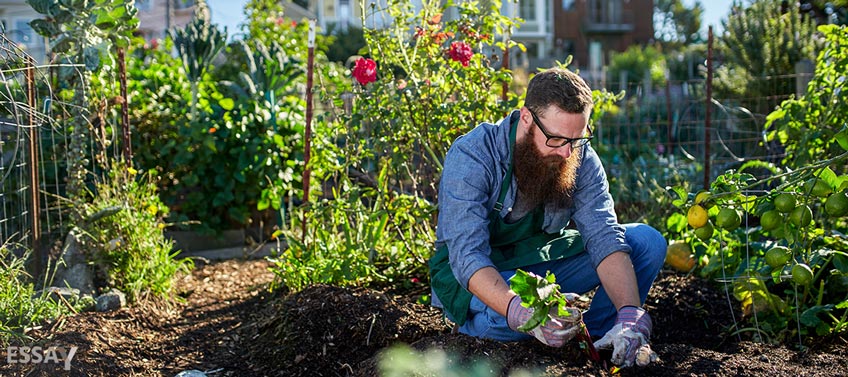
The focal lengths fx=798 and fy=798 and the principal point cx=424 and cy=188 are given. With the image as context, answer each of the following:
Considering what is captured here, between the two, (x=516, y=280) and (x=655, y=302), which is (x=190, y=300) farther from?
(x=516, y=280)

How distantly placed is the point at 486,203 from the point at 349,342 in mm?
783

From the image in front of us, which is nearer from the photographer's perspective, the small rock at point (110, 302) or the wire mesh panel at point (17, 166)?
the wire mesh panel at point (17, 166)

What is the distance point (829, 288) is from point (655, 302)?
0.66 meters

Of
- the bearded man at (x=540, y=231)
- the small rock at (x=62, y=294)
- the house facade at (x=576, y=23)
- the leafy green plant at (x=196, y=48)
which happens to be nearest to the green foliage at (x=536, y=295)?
the bearded man at (x=540, y=231)

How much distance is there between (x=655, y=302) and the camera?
336 cm

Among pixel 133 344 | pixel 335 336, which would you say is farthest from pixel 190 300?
pixel 335 336

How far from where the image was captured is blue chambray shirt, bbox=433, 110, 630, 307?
8.05 feet

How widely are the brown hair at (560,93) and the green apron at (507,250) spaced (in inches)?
8.9

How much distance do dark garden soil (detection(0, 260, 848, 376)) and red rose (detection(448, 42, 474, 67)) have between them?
1.06m

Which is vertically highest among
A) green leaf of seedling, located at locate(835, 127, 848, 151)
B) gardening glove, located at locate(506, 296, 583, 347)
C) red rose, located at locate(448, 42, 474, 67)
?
red rose, located at locate(448, 42, 474, 67)

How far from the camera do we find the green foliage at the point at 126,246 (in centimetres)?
384

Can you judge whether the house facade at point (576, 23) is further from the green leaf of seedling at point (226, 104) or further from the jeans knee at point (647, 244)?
the jeans knee at point (647, 244)

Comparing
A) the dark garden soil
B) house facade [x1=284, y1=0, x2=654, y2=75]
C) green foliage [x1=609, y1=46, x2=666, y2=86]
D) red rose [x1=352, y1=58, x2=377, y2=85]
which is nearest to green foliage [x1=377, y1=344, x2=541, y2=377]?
the dark garden soil

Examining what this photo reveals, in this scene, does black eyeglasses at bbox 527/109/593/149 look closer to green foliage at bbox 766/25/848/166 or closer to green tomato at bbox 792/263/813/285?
green tomato at bbox 792/263/813/285
